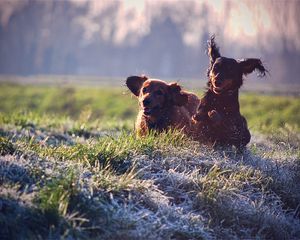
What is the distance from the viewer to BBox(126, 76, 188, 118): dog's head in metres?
8.52

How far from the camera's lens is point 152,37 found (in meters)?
69.9

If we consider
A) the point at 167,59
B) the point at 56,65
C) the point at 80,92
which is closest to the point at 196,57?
the point at 167,59

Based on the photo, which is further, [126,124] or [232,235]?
[126,124]

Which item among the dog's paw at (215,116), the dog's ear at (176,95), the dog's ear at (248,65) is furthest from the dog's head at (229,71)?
the dog's ear at (176,95)

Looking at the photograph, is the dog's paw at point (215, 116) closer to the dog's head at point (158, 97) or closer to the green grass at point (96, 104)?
the dog's head at point (158, 97)

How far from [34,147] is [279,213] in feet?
9.61

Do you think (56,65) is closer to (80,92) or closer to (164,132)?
(80,92)

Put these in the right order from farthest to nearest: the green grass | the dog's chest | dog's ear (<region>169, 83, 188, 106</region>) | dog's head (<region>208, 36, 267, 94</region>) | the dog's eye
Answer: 1. the green grass
2. dog's ear (<region>169, 83, 188, 106</region>)
3. the dog's eye
4. the dog's chest
5. dog's head (<region>208, 36, 267, 94</region>)

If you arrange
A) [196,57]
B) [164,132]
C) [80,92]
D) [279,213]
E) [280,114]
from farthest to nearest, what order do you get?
[196,57] < [80,92] < [280,114] < [164,132] < [279,213]

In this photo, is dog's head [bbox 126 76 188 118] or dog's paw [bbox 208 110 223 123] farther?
dog's head [bbox 126 76 188 118]

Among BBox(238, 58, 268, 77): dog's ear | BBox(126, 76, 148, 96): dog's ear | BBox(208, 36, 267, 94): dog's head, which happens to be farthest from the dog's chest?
BBox(126, 76, 148, 96): dog's ear

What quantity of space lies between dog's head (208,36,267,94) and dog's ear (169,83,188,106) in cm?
56

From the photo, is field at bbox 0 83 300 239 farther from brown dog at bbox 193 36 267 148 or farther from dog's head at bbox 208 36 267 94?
dog's head at bbox 208 36 267 94

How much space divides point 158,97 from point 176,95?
378mm
